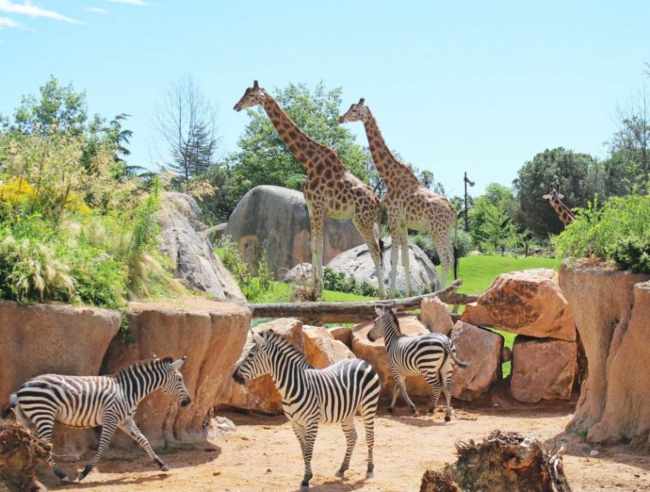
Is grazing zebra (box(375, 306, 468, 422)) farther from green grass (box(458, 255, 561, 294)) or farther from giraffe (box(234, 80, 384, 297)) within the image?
green grass (box(458, 255, 561, 294))

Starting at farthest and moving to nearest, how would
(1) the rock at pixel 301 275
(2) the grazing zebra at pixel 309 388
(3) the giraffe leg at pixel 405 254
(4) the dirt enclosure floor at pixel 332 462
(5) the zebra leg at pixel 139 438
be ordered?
(1) the rock at pixel 301 275, (3) the giraffe leg at pixel 405 254, (5) the zebra leg at pixel 139 438, (2) the grazing zebra at pixel 309 388, (4) the dirt enclosure floor at pixel 332 462

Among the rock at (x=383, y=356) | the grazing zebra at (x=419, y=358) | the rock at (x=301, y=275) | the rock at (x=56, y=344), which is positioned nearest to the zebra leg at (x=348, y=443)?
the rock at (x=56, y=344)

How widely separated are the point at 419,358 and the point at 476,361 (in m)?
1.58

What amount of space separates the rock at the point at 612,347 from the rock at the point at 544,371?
2.87 meters

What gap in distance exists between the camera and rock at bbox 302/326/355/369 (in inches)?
534

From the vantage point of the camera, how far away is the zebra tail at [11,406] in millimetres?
8422

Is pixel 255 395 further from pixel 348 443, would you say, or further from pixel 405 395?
pixel 348 443

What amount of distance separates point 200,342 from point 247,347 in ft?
9.15

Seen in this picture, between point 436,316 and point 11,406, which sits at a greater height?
point 436,316

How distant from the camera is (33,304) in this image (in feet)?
29.2

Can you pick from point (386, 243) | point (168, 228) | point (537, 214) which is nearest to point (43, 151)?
point (168, 228)

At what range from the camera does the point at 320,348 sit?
13641 mm

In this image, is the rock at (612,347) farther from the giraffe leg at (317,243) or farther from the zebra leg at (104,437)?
the giraffe leg at (317,243)

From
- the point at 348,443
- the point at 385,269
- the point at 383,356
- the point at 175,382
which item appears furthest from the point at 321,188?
the point at 348,443
